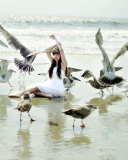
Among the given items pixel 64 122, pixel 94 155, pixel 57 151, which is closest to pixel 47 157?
pixel 57 151

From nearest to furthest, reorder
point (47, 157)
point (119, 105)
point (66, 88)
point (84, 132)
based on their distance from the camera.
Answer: point (47, 157)
point (84, 132)
point (119, 105)
point (66, 88)

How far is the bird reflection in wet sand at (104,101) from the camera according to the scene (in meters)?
6.46

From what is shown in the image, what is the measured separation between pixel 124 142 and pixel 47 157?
3.33 ft

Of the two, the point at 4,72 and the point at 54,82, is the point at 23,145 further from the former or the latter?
the point at 4,72

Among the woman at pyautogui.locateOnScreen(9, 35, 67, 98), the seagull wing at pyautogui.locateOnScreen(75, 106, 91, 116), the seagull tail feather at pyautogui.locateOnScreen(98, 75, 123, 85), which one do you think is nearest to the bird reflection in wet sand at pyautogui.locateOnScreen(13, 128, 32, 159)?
the seagull wing at pyautogui.locateOnScreen(75, 106, 91, 116)

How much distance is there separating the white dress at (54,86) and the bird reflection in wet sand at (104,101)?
0.63 m

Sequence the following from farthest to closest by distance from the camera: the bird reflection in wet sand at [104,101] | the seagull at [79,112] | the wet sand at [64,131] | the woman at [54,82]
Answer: the woman at [54,82] < the bird reflection in wet sand at [104,101] < the seagull at [79,112] < the wet sand at [64,131]

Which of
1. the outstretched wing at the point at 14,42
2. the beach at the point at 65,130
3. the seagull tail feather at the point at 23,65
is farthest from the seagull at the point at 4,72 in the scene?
the seagull tail feather at the point at 23,65

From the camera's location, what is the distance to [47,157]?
399 cm

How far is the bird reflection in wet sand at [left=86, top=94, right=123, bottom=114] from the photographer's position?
6465 millimetres

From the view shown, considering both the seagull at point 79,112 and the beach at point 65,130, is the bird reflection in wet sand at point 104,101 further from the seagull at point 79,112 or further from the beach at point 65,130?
the seagull at point 79,112

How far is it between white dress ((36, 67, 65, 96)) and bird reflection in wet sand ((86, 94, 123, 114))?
2.07 feet

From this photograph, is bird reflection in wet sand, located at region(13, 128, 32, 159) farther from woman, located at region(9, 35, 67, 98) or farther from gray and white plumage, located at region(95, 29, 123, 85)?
gray and white plumage, located at region(95, 29, 123, 85)

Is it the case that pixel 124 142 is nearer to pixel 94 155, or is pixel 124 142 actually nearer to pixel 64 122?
pixel 94 155
